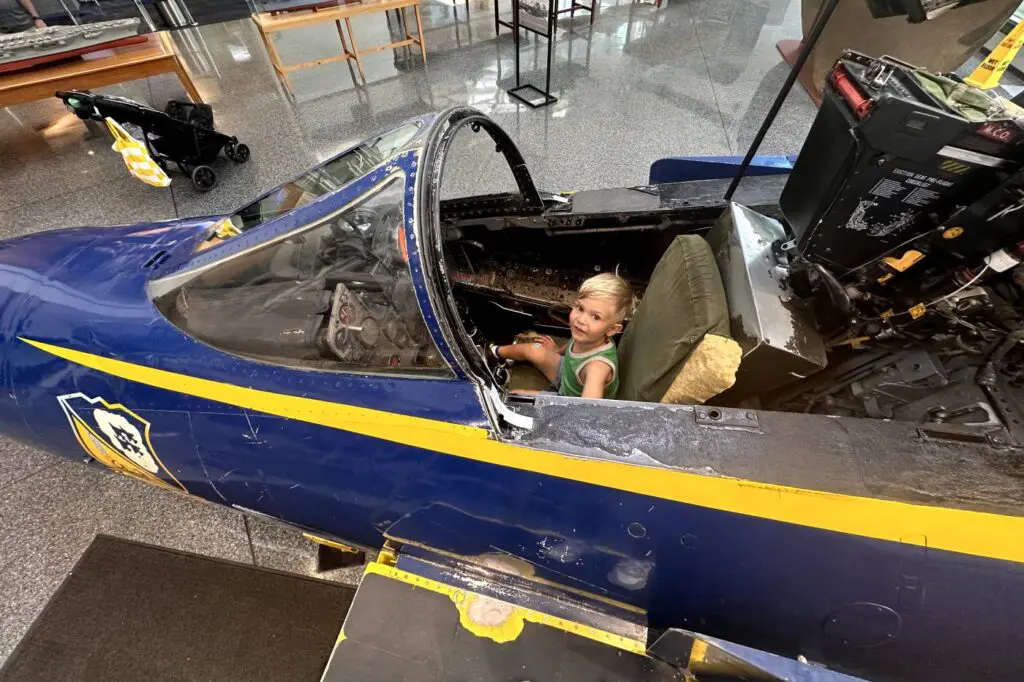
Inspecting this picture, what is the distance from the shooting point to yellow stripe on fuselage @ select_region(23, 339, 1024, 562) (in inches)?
38.9

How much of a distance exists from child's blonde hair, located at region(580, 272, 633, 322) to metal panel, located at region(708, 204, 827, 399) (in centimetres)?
30

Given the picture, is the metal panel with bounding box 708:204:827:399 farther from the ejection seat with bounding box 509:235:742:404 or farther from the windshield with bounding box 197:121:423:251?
the windshield with bounding box 197:121:423:251

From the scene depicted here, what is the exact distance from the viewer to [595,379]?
5.12 feet

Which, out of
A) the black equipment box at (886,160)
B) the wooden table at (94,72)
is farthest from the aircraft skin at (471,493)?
the wooden table at (94,72)

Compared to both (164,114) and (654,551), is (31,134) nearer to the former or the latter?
(164,114)

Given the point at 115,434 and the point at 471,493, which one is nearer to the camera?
the point at 471,493

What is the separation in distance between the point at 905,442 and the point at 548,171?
3042mm

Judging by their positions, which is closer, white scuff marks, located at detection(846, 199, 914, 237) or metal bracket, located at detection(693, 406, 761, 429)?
metal bracket, located at detection(693, 406, 761, 429)

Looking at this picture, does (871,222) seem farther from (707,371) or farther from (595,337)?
(595,337)

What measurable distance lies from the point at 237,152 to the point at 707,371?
3.91 m

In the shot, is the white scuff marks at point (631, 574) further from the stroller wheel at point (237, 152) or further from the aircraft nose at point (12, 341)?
the stroller wheel at point (237, 152)

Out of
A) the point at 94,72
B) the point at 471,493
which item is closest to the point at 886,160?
the point at 471,493

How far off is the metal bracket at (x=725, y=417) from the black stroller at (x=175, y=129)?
12.2ft

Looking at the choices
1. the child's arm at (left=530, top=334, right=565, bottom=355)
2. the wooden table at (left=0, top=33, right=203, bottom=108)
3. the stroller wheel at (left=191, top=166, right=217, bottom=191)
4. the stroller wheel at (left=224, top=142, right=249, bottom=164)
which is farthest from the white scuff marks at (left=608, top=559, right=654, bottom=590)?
the wooden table at (left=0, top=33, right=203, bottom=108)
